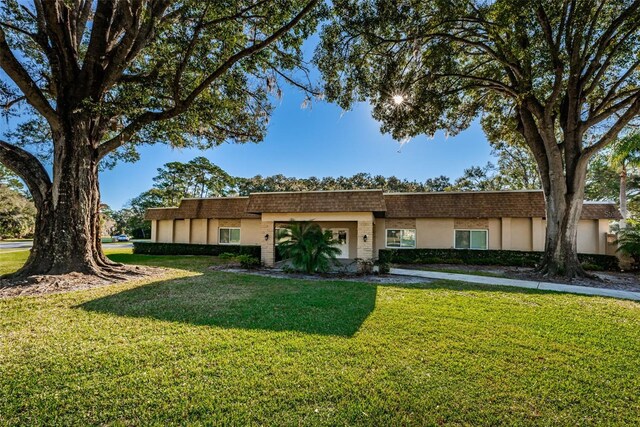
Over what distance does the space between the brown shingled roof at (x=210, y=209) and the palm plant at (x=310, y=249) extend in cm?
843

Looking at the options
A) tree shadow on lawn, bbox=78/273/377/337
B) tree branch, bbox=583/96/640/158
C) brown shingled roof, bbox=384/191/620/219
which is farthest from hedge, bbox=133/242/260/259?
tree branch, bbox=583/96/640/158

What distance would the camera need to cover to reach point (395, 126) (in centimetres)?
1304

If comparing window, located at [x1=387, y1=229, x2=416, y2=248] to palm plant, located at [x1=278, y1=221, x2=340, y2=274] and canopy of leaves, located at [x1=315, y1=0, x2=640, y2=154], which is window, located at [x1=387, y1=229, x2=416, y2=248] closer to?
canopy of leaves, located at [x1=315, y1=0, x2=640, y2=154]

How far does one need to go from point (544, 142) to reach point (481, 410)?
1303 cm

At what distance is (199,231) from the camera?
2089 centimetres

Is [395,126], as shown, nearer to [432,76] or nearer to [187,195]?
[432,76]

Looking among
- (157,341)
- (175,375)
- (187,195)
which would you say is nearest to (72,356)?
(157,341)

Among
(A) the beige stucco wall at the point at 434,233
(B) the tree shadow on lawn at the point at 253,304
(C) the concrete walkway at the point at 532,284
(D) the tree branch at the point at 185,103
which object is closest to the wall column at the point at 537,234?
(A) the beige stucco wall at the point at 434,233

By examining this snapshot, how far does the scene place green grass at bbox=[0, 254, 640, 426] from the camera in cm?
266

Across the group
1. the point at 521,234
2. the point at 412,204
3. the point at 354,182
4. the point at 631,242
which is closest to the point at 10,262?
the point at 412,204

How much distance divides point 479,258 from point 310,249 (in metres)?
10.3

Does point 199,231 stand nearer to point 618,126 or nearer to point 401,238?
point 401,238

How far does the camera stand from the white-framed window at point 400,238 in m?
17.2

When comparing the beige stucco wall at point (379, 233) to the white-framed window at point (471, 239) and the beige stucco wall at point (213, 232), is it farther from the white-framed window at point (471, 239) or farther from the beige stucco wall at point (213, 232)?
the beige stucco wall at point (213, 232)
